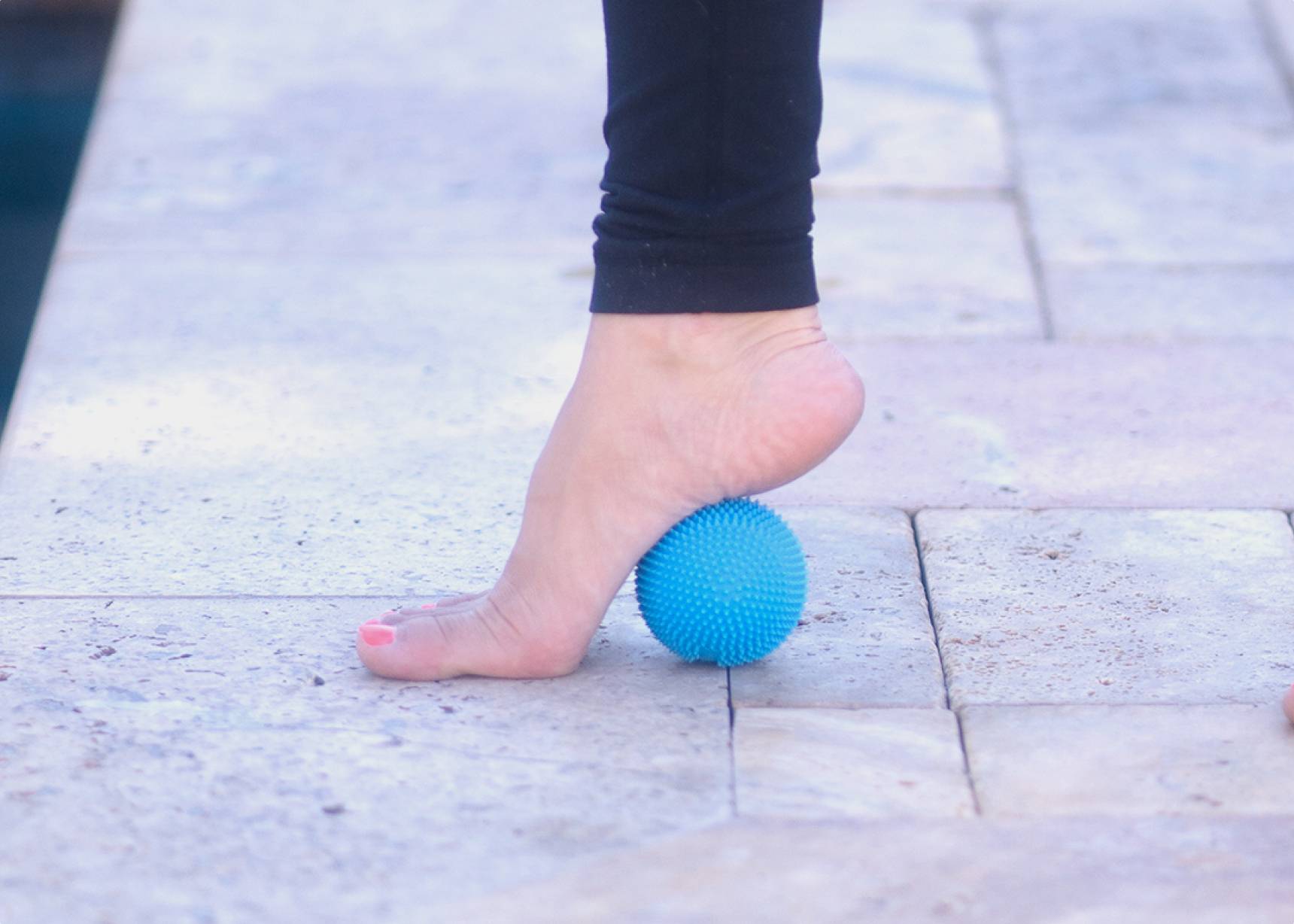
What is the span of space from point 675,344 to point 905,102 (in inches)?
97.2

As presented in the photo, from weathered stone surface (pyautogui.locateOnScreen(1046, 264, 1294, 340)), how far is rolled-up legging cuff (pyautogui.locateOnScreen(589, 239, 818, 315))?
1248 mm

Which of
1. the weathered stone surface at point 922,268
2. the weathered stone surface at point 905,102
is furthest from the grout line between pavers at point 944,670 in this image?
the weathered stone surface at point 905,102

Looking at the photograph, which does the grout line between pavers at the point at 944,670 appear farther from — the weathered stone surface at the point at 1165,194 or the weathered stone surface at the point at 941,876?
the weathered stone surface at the point at 1165,194

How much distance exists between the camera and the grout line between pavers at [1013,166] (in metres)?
2.85

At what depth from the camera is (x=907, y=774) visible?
1.50 meters

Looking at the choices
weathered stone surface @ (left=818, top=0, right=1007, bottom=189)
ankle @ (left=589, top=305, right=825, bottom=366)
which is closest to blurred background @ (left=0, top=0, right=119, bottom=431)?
ankle @ (left=589, top=305, right=825, bottom=366)

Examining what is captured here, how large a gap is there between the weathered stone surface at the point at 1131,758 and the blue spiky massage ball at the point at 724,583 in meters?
0.22

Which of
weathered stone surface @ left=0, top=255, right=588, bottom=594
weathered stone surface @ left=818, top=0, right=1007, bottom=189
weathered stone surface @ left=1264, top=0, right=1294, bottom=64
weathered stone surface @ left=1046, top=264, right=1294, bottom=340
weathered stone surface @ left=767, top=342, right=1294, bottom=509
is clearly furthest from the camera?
weathered stone surface @ left=1264, top=0, right=1294, bottom=64

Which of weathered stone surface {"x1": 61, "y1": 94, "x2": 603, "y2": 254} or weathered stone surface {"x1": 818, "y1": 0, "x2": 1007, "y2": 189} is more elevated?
weathered stone surface {"x1": 61, "y1": 94, "x2": 603, "y2": 254}

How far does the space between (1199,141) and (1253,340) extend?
1.11 meters

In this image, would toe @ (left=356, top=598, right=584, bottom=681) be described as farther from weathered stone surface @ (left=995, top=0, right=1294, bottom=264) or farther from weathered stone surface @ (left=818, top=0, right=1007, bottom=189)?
weathered stone surface @ (left=818, top=0, right=1007, bottom=189)

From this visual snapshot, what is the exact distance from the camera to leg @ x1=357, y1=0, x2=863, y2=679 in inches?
59.2

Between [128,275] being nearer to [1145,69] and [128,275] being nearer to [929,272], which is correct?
[929,272]

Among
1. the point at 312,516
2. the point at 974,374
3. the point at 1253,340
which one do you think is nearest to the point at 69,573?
the point at 312,516
